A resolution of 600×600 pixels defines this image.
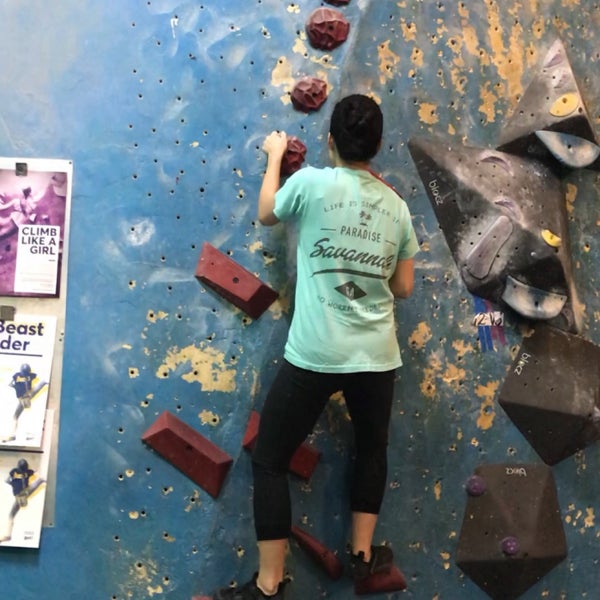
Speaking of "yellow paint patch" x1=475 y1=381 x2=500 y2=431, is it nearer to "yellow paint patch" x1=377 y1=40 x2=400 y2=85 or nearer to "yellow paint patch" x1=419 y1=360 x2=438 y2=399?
"yellow paint patch" x1=419 y1=360 x2=438 y2=399

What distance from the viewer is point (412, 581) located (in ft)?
6.42

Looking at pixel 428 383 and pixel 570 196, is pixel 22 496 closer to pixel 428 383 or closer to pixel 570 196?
pixel 428 383

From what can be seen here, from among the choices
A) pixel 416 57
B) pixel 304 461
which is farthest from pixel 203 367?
pixel 416 57

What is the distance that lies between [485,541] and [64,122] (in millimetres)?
1595

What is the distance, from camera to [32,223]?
72.5 inches

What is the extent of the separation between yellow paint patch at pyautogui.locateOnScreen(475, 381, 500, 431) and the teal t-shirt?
17.8 inches

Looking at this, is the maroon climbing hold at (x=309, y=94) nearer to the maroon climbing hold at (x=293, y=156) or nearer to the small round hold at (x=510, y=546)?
the maroon climbing hold at (x=293, y=156)

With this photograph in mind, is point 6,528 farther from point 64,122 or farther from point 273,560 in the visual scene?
point 64,122

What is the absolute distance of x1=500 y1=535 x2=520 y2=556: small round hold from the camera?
1.97 m

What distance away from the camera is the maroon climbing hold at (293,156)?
6.17ft

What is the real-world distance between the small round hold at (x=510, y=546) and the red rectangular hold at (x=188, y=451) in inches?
31.5

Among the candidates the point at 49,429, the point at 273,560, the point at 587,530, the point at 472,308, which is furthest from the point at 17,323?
the point at 587,530

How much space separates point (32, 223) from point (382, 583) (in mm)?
1302

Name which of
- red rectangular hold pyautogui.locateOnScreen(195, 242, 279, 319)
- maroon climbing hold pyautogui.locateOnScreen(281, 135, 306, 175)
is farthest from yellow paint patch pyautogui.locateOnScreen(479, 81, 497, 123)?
red rectangular hold pyautogui.locateOnScreen(195, 242, 279, 319)
